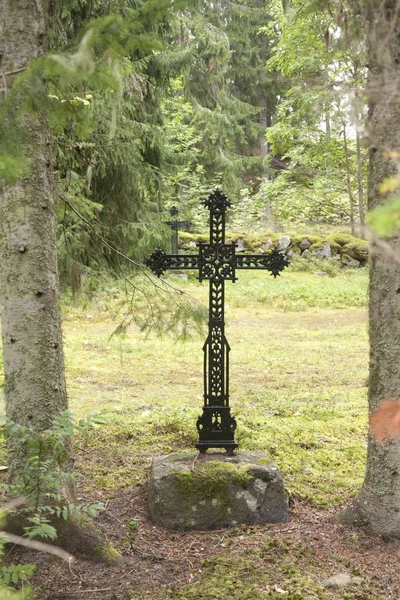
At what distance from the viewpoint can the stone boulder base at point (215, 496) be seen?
12.3 ft

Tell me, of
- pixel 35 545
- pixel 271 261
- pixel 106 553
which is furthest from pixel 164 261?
pixel 35 545

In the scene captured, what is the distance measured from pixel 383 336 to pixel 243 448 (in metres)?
1.94

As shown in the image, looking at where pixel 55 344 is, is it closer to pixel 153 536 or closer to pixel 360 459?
pixel 153 536

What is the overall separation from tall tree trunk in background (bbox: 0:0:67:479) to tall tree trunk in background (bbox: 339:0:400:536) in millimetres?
1781

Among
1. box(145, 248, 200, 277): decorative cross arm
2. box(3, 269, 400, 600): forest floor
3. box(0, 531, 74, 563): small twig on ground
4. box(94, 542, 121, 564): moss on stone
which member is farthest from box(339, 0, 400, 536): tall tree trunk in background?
box(0, 531, 74, 563): small twig on ground

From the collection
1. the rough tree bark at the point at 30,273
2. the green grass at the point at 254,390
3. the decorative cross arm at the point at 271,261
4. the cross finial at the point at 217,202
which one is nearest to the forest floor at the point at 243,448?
the green grass at the point at 254,390

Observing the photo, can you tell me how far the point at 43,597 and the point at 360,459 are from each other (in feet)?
9.52

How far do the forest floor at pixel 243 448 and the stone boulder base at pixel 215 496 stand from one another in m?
0.09

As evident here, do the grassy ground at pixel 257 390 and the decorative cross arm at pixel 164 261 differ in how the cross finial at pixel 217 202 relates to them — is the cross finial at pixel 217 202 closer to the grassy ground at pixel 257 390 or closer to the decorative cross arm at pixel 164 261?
the decorative cross arm at pixel 164 261

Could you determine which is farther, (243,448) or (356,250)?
(356,250)

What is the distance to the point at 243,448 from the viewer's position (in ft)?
15.7

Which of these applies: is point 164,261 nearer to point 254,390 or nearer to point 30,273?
point 30,273

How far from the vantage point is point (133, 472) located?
4359mm

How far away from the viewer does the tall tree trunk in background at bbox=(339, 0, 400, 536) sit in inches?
122
